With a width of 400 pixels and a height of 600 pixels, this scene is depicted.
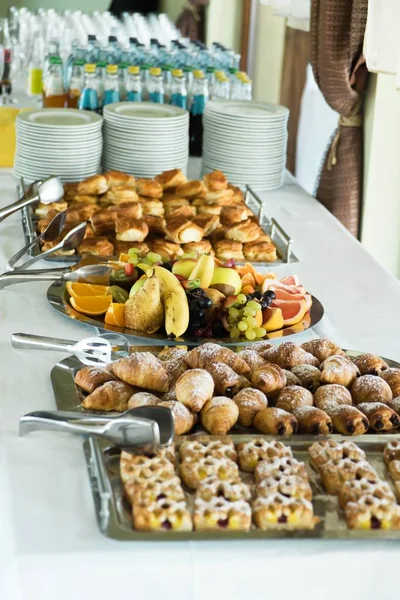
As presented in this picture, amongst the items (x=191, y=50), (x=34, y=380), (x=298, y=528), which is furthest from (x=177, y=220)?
(x=191, y=50)

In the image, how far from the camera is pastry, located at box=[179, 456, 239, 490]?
0.92 meters

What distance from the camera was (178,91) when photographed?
2.71 meters

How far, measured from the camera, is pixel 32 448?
41.8 inches

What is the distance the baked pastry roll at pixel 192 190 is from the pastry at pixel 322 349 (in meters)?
0.84

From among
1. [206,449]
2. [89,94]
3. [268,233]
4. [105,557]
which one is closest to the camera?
[105,557]

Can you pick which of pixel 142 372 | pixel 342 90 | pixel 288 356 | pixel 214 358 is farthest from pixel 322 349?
pixel 342 90

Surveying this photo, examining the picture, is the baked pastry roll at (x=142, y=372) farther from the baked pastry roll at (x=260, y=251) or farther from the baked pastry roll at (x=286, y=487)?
the baked pastry roll at (x=260, y=251)

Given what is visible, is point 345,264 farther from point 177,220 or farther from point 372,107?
point 372,107

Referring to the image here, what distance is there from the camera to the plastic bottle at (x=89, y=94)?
8.61ft

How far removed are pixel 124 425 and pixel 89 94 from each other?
1.81 meters

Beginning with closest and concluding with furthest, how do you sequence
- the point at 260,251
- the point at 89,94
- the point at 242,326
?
1. the point at 242,326
2. the point at 260,251
3. the point at 89,94

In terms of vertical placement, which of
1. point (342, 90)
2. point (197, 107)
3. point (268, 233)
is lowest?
point (268, 233)

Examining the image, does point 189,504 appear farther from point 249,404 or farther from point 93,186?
point 93,186

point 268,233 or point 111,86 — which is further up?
point 111,86
